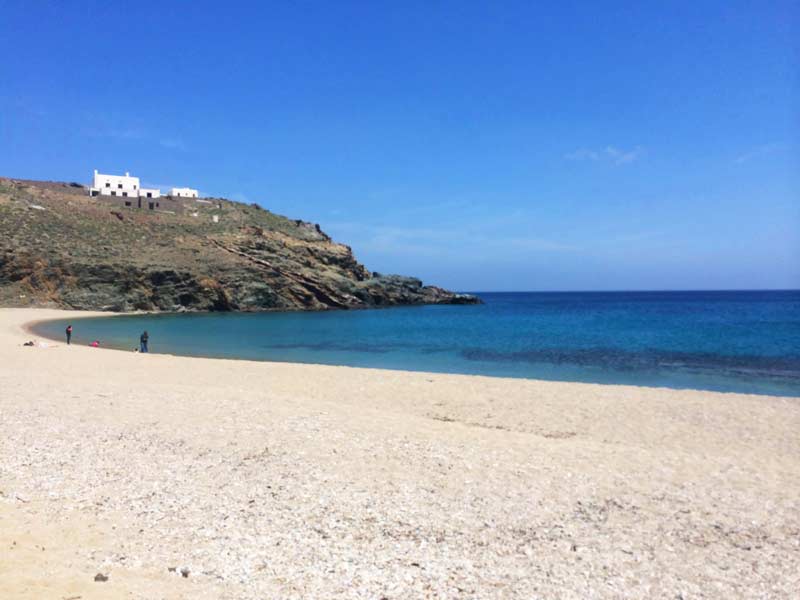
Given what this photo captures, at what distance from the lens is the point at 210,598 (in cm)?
463

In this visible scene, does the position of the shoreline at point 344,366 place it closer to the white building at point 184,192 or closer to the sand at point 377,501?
the sand at point 377,501

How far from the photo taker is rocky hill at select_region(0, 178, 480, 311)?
6069cm

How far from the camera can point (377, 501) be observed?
Result: 7.12 m

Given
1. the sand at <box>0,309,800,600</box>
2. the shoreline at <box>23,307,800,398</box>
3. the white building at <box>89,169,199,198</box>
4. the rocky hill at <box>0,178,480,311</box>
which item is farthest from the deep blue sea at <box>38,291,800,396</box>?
the white building at <box>89,169,199,198</box>

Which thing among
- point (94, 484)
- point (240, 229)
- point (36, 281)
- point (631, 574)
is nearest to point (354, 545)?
point (631, 574)

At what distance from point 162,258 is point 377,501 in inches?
2705

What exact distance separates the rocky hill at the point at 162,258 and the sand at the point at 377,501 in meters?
55.4

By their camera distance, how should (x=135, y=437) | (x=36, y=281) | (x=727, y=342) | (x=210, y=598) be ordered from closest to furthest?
(x=210, y=598)
(x=135, y=437)
(x=727, y=342)
(x=36, y=281)

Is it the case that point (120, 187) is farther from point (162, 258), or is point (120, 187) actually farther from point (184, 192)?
point (162, 258)

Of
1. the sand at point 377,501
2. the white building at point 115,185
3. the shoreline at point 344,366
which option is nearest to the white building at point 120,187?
the white building at point 115,185

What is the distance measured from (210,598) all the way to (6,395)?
11089 millimetres

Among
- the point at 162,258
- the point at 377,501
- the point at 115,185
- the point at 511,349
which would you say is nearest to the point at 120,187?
the point at 115,185

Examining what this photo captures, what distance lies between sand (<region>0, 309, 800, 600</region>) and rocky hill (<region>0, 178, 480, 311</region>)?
Result: 182 feet

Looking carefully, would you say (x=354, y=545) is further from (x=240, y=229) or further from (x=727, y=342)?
(x=240, y=229)
